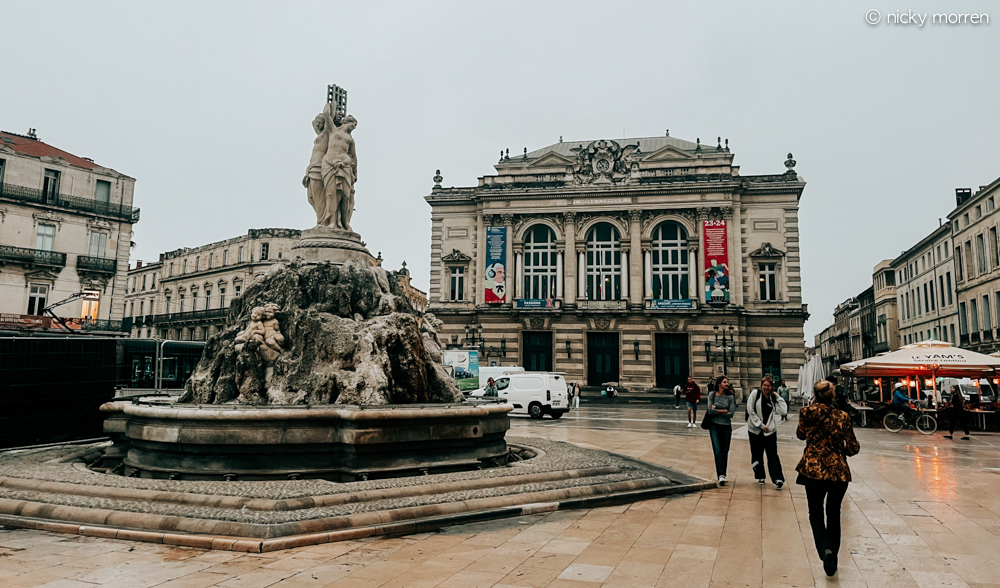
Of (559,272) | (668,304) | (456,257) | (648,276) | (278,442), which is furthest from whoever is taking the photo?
(456,257)

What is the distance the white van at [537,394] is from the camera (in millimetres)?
25344

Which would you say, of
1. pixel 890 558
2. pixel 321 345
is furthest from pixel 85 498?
pixel 890 558

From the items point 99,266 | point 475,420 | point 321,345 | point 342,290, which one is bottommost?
point 475,420

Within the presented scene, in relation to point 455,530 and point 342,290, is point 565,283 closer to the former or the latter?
point 342,290

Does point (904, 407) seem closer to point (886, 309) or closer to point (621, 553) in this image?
point (621, 553)

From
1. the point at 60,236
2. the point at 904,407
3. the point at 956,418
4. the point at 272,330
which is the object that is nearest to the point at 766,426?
the point at 272,330

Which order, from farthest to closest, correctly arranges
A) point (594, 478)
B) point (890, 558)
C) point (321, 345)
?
point (321, 345), point (594, 478), point (890, 558)

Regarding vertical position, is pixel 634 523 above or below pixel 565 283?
below

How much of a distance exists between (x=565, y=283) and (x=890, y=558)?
38413 mm

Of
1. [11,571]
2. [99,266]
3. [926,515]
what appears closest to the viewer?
[11,571]

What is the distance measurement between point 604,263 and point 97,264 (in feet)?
109

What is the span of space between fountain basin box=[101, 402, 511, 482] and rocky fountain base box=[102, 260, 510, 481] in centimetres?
1

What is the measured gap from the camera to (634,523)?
755cm

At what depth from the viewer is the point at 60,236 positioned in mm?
37312
